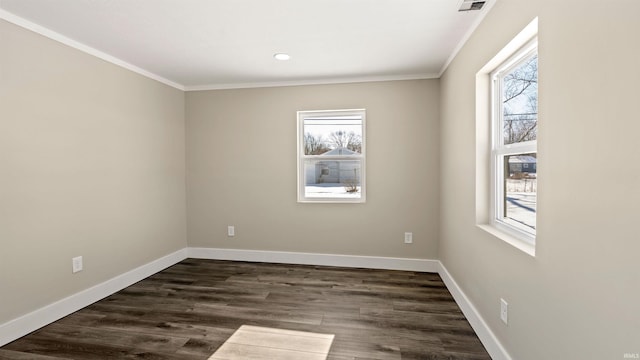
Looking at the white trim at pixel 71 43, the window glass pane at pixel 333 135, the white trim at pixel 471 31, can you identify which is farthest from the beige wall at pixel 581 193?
the white trim at pixel 71 43

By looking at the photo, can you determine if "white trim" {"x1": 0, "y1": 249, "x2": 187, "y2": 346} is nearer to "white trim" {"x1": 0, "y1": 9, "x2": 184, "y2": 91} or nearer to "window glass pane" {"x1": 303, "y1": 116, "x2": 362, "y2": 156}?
"white trim" {"x1": 0, "y1": 9, "x2": 184, "y2": 91}

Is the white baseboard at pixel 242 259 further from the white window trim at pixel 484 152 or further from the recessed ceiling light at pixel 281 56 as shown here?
the recessed ceiling light at pixel 281 56

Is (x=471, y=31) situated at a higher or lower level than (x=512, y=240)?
higher

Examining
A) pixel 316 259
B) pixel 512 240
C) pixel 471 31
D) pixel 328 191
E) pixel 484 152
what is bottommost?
pixel 316 259

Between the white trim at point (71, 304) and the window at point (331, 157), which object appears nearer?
the white trim at point (71, 304)

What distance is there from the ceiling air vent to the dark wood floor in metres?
2.34

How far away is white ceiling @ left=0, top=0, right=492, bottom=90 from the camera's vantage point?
2.10m

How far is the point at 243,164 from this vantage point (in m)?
4.06

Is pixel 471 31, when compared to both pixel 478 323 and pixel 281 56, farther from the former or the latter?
pixel 478 323

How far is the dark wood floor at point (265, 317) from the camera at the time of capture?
212 centimetres

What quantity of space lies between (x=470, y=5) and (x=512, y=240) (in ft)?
5.15

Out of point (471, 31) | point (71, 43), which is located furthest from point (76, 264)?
point (471, 31)

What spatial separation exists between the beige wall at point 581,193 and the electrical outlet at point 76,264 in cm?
336

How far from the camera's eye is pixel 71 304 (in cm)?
263
